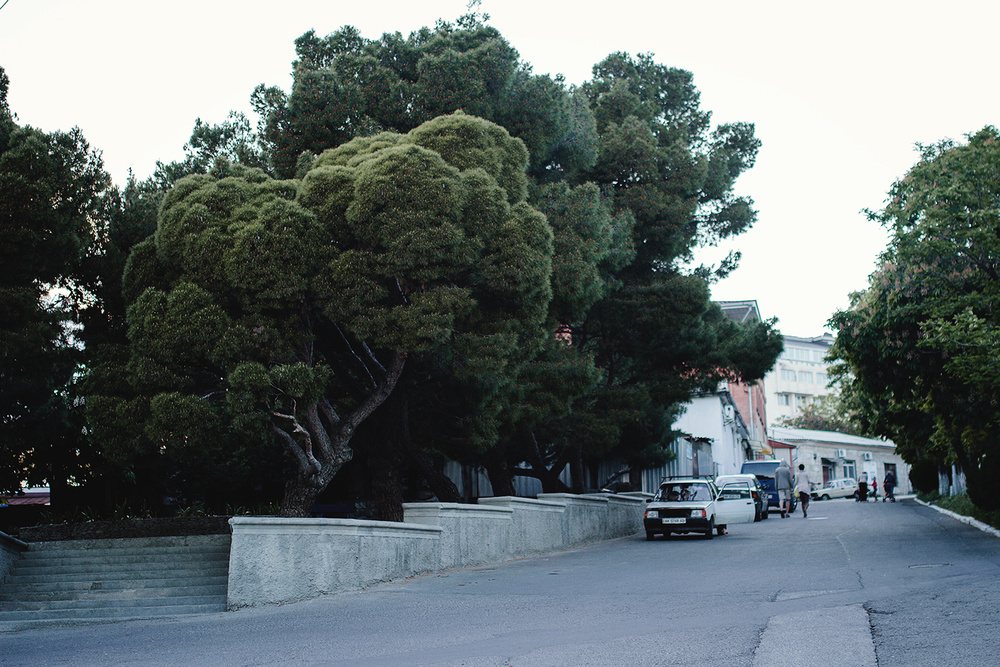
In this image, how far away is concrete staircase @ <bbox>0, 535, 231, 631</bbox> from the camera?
11.2m

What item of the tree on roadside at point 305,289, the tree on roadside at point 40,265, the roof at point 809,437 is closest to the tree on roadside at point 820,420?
the roof at point 809,437

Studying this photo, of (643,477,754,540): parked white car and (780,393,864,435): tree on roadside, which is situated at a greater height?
(780,393,864,435): tree on roadside

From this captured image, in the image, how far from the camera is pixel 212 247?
44.7ft

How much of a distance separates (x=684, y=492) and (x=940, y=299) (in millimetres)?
8228

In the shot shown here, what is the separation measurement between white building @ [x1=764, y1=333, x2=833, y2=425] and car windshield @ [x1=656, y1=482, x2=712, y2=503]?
9261 cm

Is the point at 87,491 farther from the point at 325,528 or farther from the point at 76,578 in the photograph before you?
the point at 325,528

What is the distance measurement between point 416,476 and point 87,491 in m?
8.17

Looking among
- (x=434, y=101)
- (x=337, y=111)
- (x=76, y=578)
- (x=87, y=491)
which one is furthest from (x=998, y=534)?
(x=87, y=491)

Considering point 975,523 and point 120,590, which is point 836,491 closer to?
point 975,523

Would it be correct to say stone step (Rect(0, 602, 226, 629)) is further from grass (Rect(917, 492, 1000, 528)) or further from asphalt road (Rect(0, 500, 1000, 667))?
grass (Rect(917, 492, 1000, 528))

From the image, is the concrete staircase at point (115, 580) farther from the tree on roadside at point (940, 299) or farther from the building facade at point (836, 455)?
the building facade at point (836, 455)

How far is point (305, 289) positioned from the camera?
13.4m

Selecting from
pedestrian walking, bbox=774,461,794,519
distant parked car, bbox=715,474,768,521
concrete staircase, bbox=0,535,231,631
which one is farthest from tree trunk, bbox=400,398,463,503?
pedestrian walking, bbox=774,461,794,519

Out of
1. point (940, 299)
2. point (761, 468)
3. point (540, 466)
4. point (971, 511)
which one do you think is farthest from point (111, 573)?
point (761, 468)
